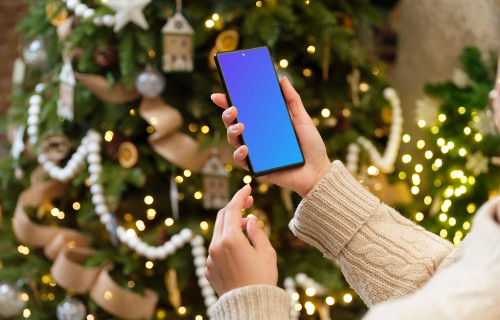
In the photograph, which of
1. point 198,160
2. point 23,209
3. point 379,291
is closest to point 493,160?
point 198,160

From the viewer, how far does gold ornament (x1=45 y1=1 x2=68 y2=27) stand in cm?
174

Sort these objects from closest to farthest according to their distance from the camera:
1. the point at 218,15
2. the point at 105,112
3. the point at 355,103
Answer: the point at 218,15
the point at 105,112
the point at 355,103

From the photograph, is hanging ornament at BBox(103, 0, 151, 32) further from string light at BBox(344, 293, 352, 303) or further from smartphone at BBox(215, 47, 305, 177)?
string light at BBox(344, 293, 352, 303)

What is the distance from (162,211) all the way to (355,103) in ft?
2.41

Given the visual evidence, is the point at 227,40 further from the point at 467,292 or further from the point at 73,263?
the point at 467,292

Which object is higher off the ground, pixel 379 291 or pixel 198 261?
pixel 379 291

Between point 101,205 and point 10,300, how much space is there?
53 cm

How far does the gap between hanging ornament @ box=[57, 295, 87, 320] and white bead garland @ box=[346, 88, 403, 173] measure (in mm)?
981

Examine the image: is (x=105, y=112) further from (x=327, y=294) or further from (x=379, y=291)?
(x=379, y=291)

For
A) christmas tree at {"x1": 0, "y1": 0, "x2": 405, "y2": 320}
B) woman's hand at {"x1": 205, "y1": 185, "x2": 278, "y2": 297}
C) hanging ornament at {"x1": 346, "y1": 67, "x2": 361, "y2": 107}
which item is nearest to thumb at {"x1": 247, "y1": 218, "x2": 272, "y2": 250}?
woman's hand at {"x1": 205, "y1": 185, "x2": 278, "y2": 297}

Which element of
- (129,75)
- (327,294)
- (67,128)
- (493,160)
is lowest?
(327,294)

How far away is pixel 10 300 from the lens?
6.19 ft

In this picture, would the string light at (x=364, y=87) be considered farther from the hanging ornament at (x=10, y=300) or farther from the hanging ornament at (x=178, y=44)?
the hanging ornament at (x=10, y=300)

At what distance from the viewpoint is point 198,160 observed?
1660mm
